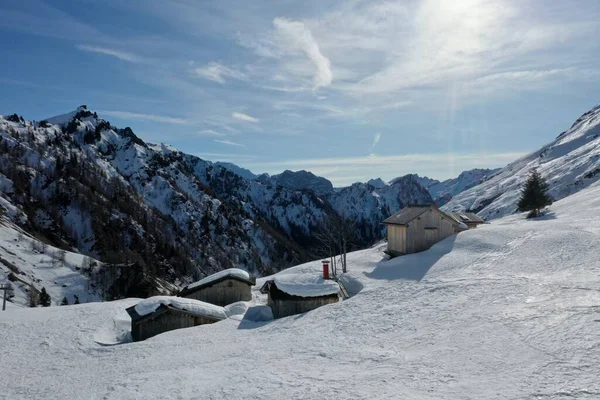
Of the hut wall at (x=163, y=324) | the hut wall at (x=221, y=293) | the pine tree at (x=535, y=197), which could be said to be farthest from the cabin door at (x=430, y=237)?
the pine tree at (x=535, y=197)

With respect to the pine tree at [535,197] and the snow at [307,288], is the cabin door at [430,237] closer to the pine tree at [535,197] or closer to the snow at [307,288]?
the snow at [307,288]

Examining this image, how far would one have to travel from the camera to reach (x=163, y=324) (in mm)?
27719

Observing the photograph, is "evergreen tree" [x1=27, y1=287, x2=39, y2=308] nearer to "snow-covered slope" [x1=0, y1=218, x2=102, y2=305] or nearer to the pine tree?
"snow-covered slope" [x1=0, y1=218, x2=102, y2=305]

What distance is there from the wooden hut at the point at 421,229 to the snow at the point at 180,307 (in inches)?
929

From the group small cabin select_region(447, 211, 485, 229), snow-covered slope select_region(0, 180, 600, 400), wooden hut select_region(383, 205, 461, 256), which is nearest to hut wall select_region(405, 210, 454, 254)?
wooden hut select_region(383, 205, 461, 256)

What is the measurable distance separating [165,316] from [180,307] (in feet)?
3.91

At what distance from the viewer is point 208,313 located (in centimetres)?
2911

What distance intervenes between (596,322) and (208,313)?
2380cm

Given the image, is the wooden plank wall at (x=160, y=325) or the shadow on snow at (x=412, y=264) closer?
the wooden plank wall at (x=160, y=325)

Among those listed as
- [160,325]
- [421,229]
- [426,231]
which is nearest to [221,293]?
[160,325]

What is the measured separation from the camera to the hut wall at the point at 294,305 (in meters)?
28.8

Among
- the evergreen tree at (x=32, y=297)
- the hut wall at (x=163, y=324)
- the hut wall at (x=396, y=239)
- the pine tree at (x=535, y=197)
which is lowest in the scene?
the evergreen tree at (x=32, y=297)

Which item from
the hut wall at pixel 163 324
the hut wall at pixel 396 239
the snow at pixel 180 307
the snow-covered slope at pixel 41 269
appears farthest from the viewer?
the snow-covered slope at pixel 41 269

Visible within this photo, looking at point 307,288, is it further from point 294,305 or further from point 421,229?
point 421,229
